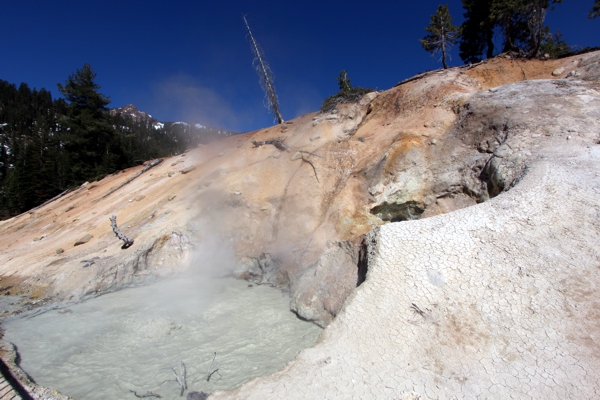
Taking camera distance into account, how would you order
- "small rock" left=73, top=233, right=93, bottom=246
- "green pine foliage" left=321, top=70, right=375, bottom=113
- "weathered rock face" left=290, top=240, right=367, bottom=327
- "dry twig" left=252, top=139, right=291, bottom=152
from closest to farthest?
1. "weathered rock face" left=290, top=240, right=367, bottom=327
2. "small rock" left=73, top=233, right=93, bottom=246
3. "dry twig" left=252, top=139, right=291, bottom=152
4. "green pine foliage" left=321, top=70, right=375, bottom=113

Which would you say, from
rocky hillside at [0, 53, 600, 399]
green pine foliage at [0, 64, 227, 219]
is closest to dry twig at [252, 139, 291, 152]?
rocky hillside at [0, 53, 600, 399]

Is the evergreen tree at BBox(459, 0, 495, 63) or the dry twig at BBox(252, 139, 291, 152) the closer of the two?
the dry twig at BBox(252, 139, 291, 152)

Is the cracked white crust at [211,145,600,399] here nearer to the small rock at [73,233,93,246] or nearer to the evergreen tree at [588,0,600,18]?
the small rock at [73,233,93,246]

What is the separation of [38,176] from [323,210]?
37.6 metres

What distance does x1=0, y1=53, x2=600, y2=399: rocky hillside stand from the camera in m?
3.35

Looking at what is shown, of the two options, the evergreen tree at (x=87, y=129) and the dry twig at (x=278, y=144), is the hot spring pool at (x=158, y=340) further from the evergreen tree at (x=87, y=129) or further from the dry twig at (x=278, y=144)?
the evergreen tree at (x=87, y=129)

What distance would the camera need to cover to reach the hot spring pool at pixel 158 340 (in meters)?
4.57

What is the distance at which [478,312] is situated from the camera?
3.81 metres

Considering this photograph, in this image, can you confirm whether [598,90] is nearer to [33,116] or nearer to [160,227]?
[160,227]

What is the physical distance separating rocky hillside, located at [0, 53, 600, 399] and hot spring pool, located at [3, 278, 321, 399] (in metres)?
0.85

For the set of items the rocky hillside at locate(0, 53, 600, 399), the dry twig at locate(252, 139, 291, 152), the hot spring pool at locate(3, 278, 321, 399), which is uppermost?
the dry twig at locate(252, 139, 291, 152)

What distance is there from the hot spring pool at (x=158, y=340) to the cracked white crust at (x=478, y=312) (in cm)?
162

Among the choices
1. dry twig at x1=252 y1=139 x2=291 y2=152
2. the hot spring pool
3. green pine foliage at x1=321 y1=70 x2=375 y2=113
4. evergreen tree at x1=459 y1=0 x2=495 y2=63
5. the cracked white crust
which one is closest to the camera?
the cracked white crust

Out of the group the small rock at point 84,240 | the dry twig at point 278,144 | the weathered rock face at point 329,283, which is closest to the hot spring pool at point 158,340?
the weathered rock face at point 329,283
